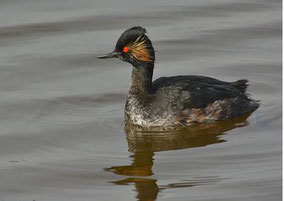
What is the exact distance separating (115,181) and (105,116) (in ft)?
7.90

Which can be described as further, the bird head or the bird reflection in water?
the bird head

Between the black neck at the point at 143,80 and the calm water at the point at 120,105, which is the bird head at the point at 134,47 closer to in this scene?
the black neck at the point at 143,80

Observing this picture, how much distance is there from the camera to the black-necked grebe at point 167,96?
1153 cm

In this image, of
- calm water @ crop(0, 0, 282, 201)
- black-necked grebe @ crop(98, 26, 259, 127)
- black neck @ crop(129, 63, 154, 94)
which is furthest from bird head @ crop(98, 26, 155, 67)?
calm water @ crop(0, 0, 282, 201)

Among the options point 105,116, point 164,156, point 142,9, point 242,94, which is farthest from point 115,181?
point 142,9

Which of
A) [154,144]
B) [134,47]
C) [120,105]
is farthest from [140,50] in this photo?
[154,144]

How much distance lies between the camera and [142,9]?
15.7 meters

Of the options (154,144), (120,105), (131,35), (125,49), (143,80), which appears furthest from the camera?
(120,105)

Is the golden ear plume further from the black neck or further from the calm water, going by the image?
the calm water

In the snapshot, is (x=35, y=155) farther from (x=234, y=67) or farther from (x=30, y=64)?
(x=234, y=67)

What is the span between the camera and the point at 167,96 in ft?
38.0

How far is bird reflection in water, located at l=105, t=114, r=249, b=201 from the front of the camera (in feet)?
30.4

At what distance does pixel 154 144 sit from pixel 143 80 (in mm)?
1213

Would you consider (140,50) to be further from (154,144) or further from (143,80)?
(154,144)
